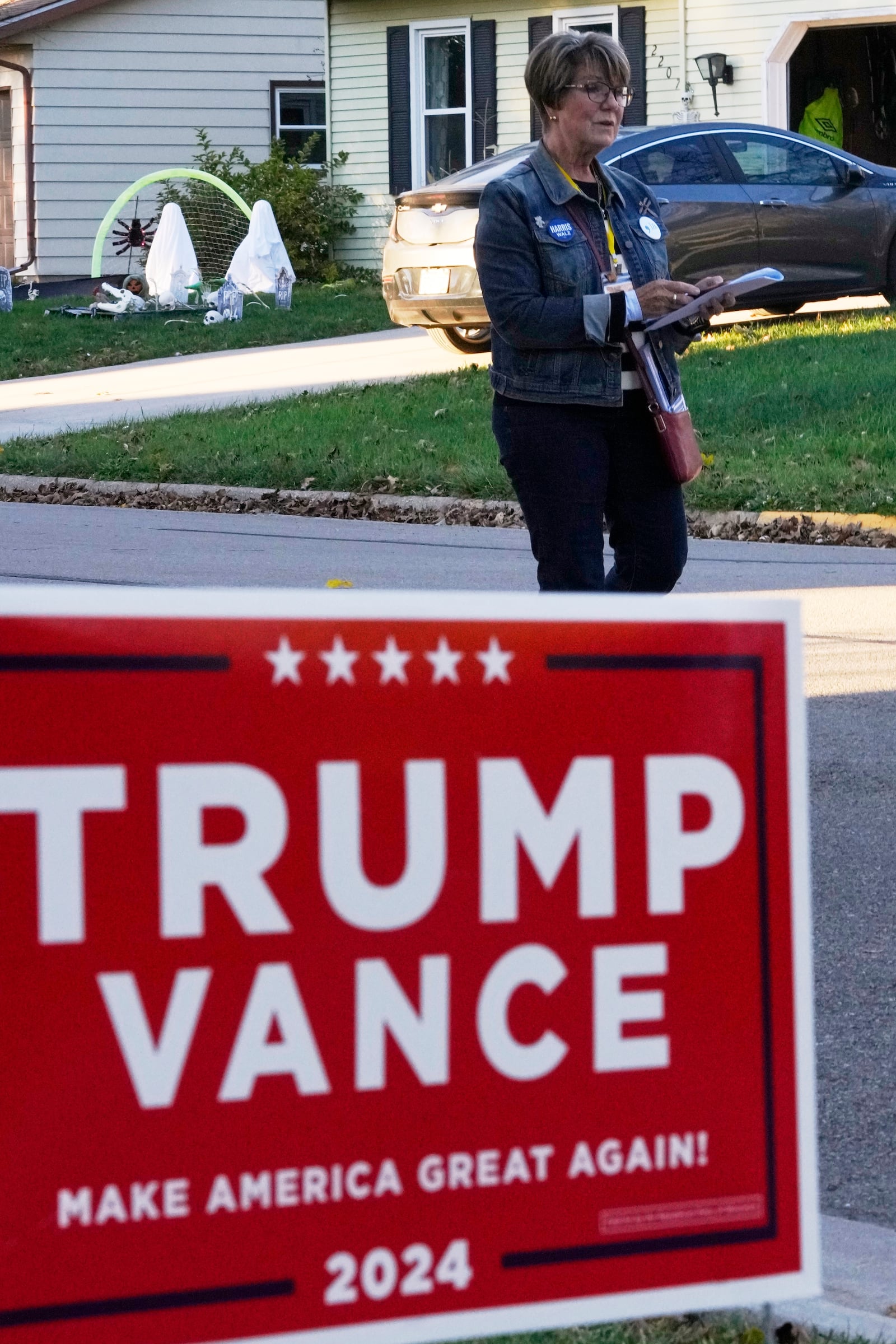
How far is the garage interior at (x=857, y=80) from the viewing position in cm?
2575

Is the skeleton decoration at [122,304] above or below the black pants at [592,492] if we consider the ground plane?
above

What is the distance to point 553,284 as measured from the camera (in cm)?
483

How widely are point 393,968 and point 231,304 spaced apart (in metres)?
19.9

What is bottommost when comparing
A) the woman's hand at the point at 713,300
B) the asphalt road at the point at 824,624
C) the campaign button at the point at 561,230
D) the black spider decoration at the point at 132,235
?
the asphalt road at the point at 824,624

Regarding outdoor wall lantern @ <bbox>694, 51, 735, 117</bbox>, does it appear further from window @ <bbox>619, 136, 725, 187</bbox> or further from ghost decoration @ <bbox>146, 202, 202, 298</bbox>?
window @ <bbox>619, 136, 725, 187</bbox>

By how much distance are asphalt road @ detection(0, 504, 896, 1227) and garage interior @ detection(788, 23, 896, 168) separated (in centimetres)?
1649

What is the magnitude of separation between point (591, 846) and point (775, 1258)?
0.44 metres

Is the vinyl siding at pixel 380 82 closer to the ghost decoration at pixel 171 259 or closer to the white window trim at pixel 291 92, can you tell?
the white window trim at pixel 291 92

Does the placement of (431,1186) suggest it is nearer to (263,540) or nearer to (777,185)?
(263,540)

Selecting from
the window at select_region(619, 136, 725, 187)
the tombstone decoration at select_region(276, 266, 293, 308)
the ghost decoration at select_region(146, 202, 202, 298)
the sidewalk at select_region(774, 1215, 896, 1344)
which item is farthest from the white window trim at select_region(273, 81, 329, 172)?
the sidewalk at select_region(774, 1215, 896, 1344)

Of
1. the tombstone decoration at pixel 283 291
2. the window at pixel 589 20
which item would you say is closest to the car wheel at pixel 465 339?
the tombstone decoration at pixel 283 291

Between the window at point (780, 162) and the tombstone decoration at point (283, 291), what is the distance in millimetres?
6851

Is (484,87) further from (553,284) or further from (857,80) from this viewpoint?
(553,284)

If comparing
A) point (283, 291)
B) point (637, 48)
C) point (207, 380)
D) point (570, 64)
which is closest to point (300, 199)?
point (283, 291)
